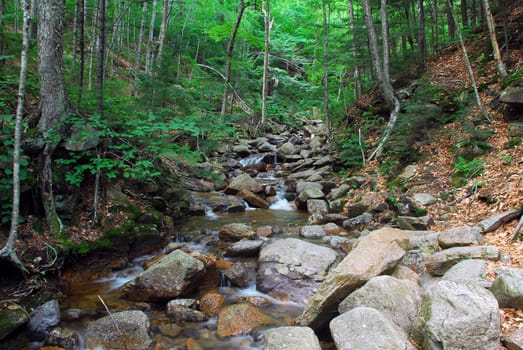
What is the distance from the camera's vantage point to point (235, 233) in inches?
321

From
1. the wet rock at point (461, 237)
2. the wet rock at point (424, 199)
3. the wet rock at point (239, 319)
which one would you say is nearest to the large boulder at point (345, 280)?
the wet rock at point (239, 319)

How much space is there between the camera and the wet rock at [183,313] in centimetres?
487

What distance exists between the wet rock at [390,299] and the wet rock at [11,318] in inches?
161

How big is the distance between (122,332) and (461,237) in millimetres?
5210

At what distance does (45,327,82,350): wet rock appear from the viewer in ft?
13.9

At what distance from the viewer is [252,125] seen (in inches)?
858

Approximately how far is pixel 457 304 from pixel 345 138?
1157 centimetres

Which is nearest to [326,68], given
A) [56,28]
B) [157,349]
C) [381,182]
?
[381,182]

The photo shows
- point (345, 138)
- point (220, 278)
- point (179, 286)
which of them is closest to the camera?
point (179, 286)

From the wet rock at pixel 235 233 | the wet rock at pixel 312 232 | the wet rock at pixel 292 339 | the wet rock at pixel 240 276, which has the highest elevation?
the wet rock at pixel 292 339

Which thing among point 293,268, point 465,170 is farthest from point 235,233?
point 465,170

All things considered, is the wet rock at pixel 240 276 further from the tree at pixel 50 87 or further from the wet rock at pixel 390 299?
the tree at pixel 50 87

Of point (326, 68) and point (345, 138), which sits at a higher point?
point (326, 68)

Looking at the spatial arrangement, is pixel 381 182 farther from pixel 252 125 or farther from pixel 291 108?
pixel 291 108
